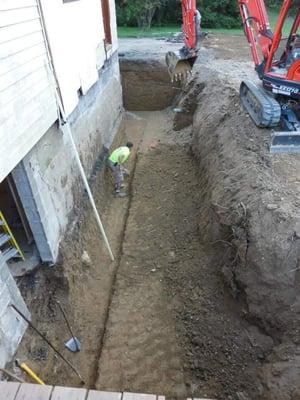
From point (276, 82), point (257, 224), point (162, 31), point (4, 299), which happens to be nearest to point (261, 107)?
point (276, 82)

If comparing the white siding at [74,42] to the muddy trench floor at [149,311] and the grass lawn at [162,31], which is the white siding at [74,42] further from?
the grass lawn at [162,31]

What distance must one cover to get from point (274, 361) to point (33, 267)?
153 inches

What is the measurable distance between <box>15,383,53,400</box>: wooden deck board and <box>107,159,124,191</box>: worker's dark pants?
24.6 ft

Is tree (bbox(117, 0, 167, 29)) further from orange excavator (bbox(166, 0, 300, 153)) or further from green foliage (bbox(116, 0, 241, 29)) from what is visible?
orange excavator (bbox(166, 0, 300, 153))

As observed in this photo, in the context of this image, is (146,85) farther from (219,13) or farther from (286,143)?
(219,13)

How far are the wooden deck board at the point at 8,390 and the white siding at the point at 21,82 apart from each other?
2.62 meters

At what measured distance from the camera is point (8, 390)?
215 centimetres

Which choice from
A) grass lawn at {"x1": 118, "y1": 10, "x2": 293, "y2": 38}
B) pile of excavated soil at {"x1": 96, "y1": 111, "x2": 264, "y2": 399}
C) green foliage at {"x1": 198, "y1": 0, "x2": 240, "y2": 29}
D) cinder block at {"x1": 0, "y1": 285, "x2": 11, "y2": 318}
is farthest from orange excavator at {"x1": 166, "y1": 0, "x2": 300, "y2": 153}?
green foliage at {"x1": 198, "y1": 0, "x2": 240, "y2": 29}

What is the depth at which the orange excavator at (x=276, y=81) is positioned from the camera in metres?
6.56

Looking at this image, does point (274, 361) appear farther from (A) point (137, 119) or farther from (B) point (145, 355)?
(A) point (137, 119)

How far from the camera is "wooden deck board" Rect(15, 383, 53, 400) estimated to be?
2078 millimetres

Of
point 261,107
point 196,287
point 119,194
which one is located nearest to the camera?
point 196,287

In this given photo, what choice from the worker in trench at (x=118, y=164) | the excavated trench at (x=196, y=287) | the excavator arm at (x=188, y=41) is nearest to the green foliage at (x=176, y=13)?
the excavator arm at (x=188, y=41)

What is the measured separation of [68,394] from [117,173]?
758 centimetres
